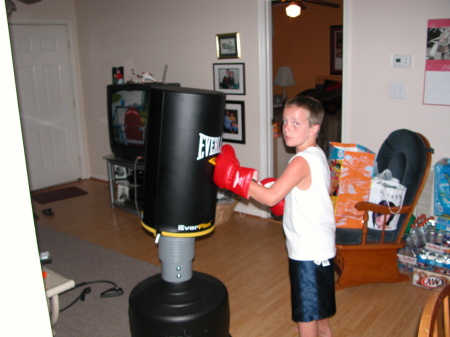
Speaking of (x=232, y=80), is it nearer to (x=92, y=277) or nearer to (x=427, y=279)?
(x=92, y=277)

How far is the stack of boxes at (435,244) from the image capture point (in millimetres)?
3123

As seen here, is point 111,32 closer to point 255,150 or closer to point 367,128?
point 255,150

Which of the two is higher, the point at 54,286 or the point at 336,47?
the point at 336,47

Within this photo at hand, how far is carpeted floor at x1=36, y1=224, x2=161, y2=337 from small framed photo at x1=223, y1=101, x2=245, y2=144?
1.64 m

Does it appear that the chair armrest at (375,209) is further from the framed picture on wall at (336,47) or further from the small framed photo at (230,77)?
the framed picture on wall at (336,47)

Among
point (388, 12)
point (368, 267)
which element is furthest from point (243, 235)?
point (388, 12)

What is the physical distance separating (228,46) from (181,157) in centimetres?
301

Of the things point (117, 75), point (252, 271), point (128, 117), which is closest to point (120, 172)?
point (128, 117)

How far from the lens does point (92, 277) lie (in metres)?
3.50

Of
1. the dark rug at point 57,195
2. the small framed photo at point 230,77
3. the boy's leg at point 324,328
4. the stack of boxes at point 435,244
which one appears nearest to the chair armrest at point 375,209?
the stack of boxes at point 435,244

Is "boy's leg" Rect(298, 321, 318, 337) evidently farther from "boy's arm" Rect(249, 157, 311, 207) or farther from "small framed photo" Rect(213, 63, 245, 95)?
"small framed photo" Rect(213, 63, 245, 95)

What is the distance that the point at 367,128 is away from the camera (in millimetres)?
3723

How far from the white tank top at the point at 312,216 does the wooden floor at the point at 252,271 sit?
804 millimetres

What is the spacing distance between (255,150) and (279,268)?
1.38m
